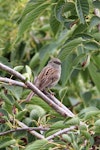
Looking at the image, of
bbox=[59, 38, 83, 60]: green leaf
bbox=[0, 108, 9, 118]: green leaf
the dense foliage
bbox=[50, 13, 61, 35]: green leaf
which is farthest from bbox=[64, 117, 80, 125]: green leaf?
bbox=[50, 13, 61, 35]: green leaf

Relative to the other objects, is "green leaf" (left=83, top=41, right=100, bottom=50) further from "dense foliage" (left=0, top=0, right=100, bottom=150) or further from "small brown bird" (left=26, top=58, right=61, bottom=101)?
"small brown bird" (left=26, top=58, right=61, bottom=101)

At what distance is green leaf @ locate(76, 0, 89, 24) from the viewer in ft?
12.6

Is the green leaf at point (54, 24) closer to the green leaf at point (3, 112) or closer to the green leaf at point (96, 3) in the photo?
the green leaf at point (96, 3)

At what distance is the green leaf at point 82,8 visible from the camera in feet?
12.6

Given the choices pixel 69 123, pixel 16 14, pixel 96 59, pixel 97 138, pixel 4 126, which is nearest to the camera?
pixel 69 123

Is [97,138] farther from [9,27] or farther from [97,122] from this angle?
[9,27]

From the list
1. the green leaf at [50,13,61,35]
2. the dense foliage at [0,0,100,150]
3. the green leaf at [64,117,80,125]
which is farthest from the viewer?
the green leaf at [50,13,61,35]

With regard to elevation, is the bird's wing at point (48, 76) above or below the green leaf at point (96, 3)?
below

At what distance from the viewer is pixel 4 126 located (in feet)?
12.0

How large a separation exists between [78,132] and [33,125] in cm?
54

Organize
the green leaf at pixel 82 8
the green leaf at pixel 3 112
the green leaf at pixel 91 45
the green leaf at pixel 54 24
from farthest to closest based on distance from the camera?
the green leaf at pixel 54 24 < the green leaf at pixel 91 45 < the green leaf at pixel 82 8 < the green leaf at pixel 3 112

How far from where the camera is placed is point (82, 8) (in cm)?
385

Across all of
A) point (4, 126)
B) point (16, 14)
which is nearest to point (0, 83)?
point (4, 126)

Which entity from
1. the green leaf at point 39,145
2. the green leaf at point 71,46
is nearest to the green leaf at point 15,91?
the green leaf at point 71,46
